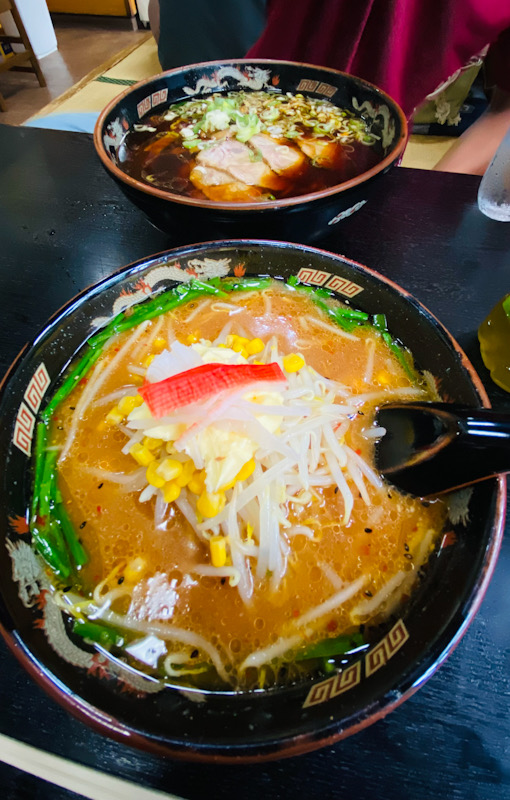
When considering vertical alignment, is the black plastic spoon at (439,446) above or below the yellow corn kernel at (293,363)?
below

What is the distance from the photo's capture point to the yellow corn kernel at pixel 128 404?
956 millimetres

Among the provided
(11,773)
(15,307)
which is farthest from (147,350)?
(11,773)

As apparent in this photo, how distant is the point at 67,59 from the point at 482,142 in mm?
6989

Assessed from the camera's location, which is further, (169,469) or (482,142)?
(482,142)

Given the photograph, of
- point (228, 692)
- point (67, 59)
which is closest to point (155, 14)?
point (228, 692)

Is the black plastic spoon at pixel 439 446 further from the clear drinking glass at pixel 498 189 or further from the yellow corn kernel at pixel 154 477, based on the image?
the clear drinking glass at pixel 498 189

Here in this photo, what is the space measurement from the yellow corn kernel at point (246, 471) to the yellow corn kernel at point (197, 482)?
0.07 metres

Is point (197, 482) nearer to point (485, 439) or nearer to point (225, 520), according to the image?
point (225, 520)

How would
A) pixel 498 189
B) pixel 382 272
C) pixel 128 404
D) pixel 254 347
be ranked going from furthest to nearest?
pixel 498 189 → pixel 382 272 → pixel 254 347 → pixel 128 404

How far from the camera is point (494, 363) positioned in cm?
117

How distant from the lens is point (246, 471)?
0.84 meters

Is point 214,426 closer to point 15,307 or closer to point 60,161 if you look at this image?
point 15,307

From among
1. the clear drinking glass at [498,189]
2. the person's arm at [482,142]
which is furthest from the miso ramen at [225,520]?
the person's arm at [482,142]

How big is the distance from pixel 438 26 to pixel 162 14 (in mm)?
1608
